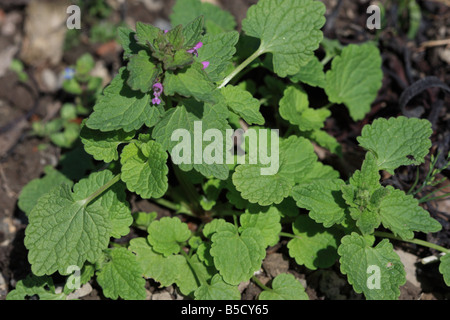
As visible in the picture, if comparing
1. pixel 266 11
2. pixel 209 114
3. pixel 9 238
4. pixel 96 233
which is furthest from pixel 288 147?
pixel 9 238

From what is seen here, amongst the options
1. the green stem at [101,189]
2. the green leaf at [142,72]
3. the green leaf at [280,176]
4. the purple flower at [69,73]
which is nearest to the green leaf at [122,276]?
the green stem at [101,189]

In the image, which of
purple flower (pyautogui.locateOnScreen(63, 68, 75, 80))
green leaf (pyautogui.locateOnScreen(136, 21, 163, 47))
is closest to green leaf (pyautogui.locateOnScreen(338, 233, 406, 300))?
green leaf (pyautogui.locateOnScreen(136, 21, 163, 47))

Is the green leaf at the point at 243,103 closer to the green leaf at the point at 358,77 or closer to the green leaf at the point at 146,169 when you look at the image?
the green leaf at the point at 146,169

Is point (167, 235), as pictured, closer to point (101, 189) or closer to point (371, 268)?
point (101, 189)

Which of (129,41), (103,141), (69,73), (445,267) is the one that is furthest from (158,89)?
(69,73)

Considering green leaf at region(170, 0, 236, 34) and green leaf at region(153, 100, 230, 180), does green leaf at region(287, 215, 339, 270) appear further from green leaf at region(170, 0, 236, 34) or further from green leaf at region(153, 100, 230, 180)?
green leaf at region(170, 0, 236, 34)
